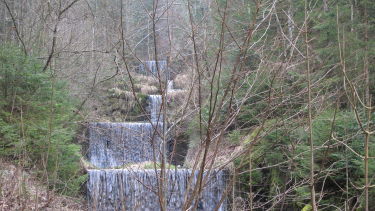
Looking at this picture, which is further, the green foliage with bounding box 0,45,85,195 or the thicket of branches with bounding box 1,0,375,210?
the green foliage with bounding box 0,45,85,195

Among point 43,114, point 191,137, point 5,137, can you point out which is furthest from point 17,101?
point 191,137

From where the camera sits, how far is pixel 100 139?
1491cm

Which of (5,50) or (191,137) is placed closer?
(5,50)

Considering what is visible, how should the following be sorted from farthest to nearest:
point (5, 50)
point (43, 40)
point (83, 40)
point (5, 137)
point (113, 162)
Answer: point (113, 162) → point (83, 40) → point (43, 40) → point (5, 50) → point (5, 137)

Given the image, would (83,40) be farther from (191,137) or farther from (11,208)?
(11,208)

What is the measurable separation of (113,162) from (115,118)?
250 centimetres

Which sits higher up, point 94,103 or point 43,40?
point 43,40

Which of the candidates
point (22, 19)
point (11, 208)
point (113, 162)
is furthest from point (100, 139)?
point (11, 208)

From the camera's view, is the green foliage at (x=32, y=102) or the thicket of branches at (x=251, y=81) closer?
the thicket of branches at (x=251, y=81)

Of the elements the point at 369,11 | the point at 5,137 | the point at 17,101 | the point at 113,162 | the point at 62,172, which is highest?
the point at 369,11

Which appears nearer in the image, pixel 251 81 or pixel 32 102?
pixel 251 81

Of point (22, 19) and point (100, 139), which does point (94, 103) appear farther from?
point (22, 19)

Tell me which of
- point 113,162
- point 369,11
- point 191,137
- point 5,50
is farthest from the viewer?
point 113,162

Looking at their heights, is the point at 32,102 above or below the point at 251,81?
below
